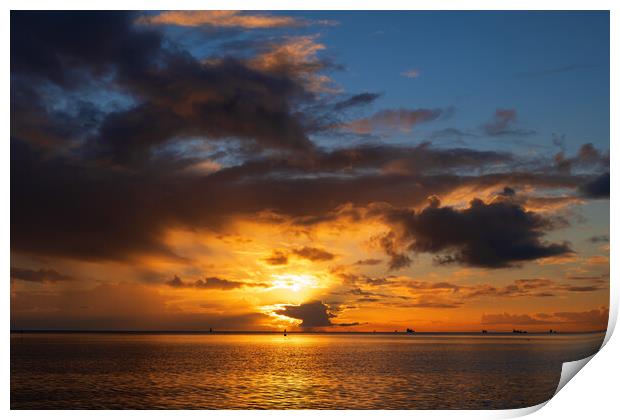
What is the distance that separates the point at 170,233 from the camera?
23375mm

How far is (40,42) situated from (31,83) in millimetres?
1010

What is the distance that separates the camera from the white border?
40.5 ft
